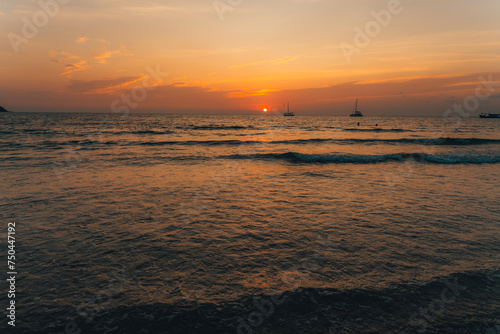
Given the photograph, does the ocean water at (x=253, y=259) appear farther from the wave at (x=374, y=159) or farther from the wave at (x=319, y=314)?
the wave at (x=374, y=159)

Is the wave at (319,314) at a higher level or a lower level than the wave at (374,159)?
lower

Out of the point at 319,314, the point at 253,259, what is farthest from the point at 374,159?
the point at 319,314


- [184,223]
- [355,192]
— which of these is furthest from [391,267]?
[355,192]

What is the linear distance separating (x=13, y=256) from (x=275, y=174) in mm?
14029

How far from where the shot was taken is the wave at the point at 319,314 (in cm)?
430

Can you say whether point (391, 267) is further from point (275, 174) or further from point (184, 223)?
point (275, 174)

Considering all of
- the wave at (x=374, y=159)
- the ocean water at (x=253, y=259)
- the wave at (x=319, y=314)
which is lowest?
the wave at (x=319, y=314)

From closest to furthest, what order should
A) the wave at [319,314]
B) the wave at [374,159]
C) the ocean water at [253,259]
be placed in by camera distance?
1. the wave at [319,314]
2. the ocean water at [253,259]
3. the wave at [374,159]

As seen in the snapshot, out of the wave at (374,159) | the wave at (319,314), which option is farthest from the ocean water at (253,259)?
the wave at (374,159)

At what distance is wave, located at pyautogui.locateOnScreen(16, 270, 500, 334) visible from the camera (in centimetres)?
430

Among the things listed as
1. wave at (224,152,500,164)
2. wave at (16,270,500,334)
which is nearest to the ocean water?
wave at (16,270,500,334)

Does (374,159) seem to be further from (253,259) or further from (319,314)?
(319,314)

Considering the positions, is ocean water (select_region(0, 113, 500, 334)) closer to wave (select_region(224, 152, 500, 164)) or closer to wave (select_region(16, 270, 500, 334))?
wave (select_region(16, 270, 500, 334))

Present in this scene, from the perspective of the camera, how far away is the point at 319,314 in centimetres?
462
